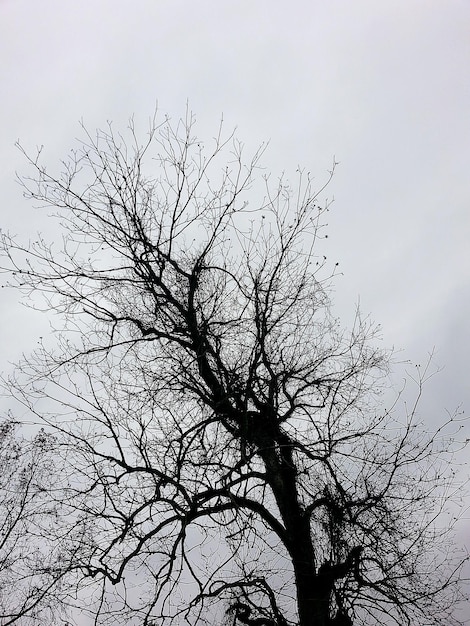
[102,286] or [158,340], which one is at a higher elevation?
[102,286]

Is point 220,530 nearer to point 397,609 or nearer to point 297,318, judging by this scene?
point 397,609

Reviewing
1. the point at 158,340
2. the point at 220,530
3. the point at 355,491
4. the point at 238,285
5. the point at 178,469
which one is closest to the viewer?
the point at 178,469

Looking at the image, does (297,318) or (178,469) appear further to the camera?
(297,318)

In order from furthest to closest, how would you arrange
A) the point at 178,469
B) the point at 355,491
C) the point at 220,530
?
the point at 355,491
the point at 220,530
the point at 178,469

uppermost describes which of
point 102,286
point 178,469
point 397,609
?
point 102,286

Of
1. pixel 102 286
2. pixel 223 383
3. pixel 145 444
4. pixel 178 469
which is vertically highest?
pixel 102 286

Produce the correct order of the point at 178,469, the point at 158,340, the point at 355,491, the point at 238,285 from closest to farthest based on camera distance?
the point at 178,469 < the point at 355,491 < the point at 238,285 < the point at 158,340

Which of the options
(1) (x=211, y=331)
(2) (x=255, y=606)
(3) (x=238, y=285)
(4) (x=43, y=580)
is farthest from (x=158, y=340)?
(2) (x=255, y=606)

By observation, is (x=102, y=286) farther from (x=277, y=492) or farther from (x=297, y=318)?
(x=277, y=492)

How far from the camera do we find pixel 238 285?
289 inches

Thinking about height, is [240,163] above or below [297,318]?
above

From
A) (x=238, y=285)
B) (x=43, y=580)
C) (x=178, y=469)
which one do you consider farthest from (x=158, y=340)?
(x=43, y=580)

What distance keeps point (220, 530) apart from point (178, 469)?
47.8 inches

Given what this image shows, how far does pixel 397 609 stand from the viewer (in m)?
6.64
